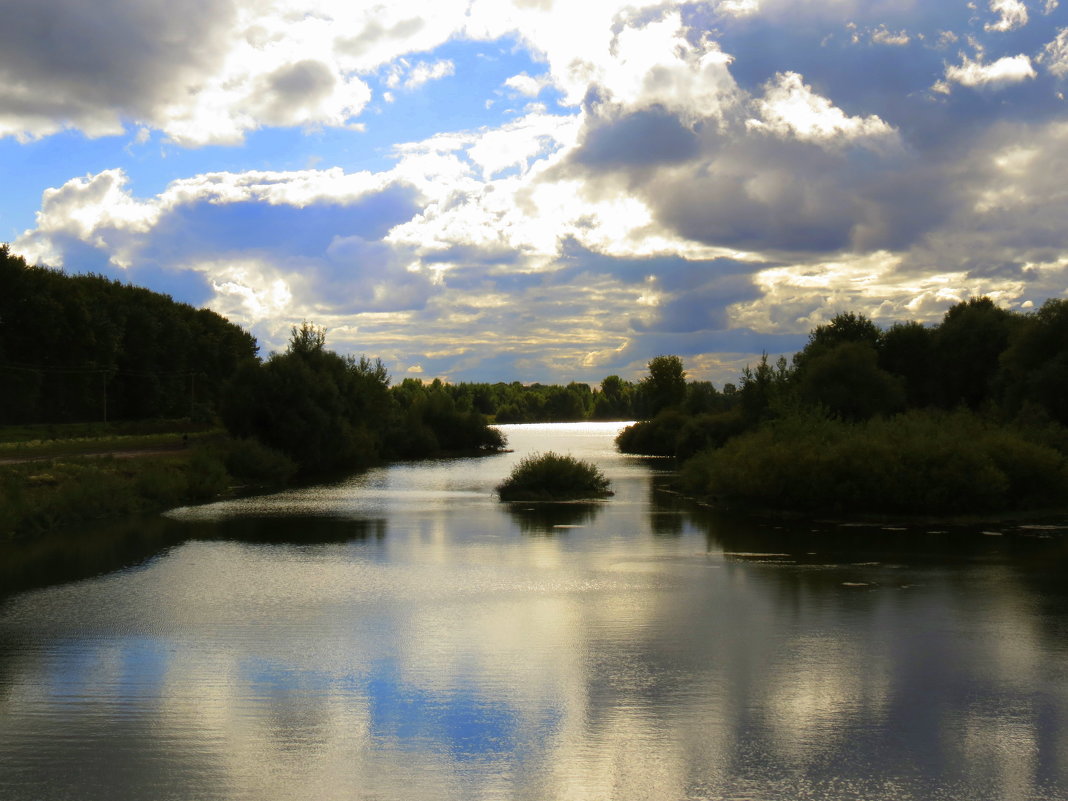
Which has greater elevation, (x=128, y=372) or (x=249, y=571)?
(x=128, y=372)

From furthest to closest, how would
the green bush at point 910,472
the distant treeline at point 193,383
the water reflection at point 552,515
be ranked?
1. the distant treeline at point 193,383
2. the water reflection at point 552,515
3. the green bush at point 910,472

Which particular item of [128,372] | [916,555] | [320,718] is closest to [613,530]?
[916,555]

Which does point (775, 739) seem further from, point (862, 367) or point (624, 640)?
point (862, 367)

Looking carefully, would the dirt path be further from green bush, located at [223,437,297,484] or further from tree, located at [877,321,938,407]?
tree, located at [877,321,938,407]

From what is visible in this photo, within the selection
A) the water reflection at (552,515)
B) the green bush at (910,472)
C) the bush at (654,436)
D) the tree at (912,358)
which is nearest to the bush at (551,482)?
the water reflection at (552,515)

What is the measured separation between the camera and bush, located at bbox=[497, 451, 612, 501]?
40.5 m

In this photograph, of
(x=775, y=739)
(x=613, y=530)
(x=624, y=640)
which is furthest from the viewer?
(x=613, y=530)

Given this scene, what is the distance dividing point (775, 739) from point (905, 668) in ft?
11.8

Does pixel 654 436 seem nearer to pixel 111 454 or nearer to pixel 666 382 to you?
pixel 666 382

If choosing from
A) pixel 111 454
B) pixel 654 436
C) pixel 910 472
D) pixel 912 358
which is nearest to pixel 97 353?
pixel 111 454

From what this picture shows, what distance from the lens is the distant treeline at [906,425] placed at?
95.5 feet

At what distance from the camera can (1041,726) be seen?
9.82 metres

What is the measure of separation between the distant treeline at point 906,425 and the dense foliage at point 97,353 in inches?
1342

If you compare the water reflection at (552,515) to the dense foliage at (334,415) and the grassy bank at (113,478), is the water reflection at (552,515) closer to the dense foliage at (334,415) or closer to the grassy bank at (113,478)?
the grassy bank at (113,478)
